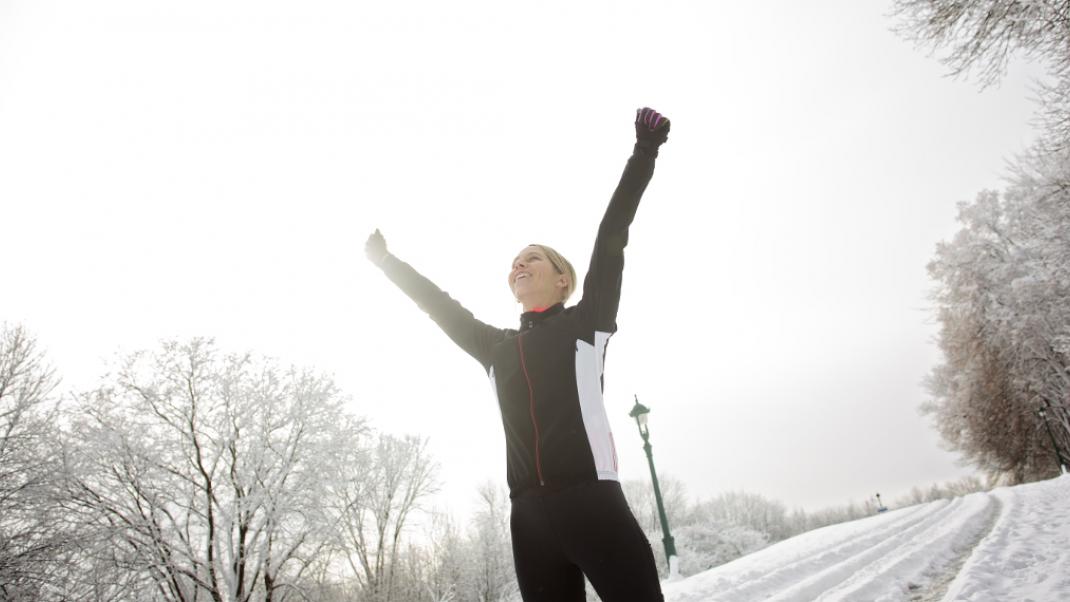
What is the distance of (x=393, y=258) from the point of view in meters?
2.38

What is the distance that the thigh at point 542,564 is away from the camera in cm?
149

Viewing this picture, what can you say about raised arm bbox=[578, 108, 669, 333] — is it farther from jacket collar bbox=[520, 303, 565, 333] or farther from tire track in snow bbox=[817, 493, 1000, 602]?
tire track in snow bbox=[817, 493, 1000, 602]

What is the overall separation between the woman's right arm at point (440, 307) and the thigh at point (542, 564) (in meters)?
0.63

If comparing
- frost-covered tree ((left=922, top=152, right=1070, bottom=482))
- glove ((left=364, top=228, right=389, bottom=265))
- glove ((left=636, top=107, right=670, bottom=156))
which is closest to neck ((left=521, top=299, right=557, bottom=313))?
glove ((left=636, top=107, right=670, bottom=156))

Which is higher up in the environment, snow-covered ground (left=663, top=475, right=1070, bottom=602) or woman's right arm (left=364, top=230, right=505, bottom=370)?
woman's right arm (left=364, top=230, right=505, bottom=370)

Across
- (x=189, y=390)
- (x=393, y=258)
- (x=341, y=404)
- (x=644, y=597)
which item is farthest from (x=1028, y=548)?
(x=189, y=390)

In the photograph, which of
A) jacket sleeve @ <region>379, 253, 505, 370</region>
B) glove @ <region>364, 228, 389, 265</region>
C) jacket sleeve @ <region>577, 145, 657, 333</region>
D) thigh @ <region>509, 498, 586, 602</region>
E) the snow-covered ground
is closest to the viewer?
thigh @ <region>509, 498, 586, 602</region>

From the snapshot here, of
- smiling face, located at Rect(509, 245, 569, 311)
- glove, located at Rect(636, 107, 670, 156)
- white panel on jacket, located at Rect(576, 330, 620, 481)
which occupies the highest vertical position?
glove, located at Rect(636, 107, 670, 156)

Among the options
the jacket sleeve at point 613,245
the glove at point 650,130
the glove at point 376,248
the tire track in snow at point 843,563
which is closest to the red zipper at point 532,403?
the jacket sleeve at point 613,245

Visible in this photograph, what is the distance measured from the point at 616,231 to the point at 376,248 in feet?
4.34

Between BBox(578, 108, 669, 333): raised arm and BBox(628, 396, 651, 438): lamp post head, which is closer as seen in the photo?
BBox(578, 108, 669, 333): raised arm

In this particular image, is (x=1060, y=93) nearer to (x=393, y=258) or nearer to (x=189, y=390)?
(x=393, y=258)

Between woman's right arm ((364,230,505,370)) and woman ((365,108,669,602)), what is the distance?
0.01 metres

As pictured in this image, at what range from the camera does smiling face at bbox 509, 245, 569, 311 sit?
1.95 m
